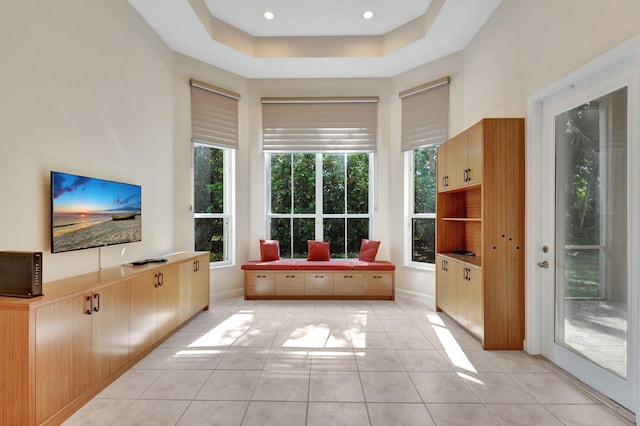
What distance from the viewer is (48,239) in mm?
2418

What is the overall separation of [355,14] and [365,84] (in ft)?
4.22

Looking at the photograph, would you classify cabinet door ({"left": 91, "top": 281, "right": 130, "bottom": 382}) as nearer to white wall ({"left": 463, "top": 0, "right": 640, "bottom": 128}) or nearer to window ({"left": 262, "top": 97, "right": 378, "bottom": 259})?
window ({"left": 262, "top": 97, "right": 378, "bottom": 259})

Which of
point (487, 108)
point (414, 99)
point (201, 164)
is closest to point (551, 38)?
point (487, 108)

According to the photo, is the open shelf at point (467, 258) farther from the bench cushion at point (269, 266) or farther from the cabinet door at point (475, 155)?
the bench cushion at point (269, 266)

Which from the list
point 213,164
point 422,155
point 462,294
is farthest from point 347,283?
point 213,164

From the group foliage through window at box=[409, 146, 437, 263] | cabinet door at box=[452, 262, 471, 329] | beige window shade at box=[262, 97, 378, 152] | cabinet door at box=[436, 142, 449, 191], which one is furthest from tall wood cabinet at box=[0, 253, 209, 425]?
foliage through window at box=[409, 146, 437, 263]

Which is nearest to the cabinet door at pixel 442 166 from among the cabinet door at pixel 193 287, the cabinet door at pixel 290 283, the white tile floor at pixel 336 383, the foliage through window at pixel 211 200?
the white tile floor at pixel 336 383

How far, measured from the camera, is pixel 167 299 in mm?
3297

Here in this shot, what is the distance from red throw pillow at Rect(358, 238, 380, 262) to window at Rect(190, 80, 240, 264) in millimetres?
2215

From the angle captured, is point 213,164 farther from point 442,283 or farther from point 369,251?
point 442,283

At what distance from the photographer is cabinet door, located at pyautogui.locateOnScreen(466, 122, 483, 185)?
3.12 metres

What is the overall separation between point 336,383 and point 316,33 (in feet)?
14.8

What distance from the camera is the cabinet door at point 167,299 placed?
10.3 ft

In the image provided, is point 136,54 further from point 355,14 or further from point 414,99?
point 414,99
